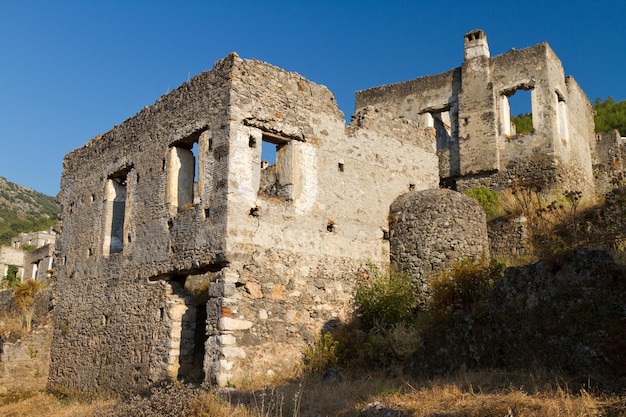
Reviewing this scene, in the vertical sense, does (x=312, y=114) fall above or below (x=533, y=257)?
above

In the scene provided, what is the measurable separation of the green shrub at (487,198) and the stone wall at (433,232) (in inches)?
92.1

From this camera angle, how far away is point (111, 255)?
1342 centimetres

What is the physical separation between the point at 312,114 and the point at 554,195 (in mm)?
7479

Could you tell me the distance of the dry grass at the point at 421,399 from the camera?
18.5 ft

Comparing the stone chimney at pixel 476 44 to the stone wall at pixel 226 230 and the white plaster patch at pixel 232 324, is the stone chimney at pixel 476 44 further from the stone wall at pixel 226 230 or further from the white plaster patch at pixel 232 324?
the white plaster patch at pixel 232 324

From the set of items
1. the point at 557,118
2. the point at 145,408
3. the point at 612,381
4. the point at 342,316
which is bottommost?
the point at 145,408

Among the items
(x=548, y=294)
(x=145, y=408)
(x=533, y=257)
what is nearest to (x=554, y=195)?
(x=533, y=257)

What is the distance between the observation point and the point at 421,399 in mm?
6594

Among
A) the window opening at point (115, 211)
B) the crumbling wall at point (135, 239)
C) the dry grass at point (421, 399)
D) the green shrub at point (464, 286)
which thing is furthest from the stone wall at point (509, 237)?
the window opening at point (115, 211)

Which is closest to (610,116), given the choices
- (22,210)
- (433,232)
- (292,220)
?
(433,232)

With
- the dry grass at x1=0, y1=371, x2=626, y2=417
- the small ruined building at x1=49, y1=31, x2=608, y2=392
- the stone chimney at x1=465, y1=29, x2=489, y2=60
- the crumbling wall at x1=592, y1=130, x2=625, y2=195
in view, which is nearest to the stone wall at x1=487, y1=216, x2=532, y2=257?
the small ruined building at x1=49, y1=31, x2=608, y2=392

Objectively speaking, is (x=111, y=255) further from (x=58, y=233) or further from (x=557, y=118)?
(x=557, y=118)

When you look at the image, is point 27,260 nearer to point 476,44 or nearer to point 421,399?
point 476,44

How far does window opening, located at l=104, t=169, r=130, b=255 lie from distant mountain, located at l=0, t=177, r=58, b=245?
4301 cm
